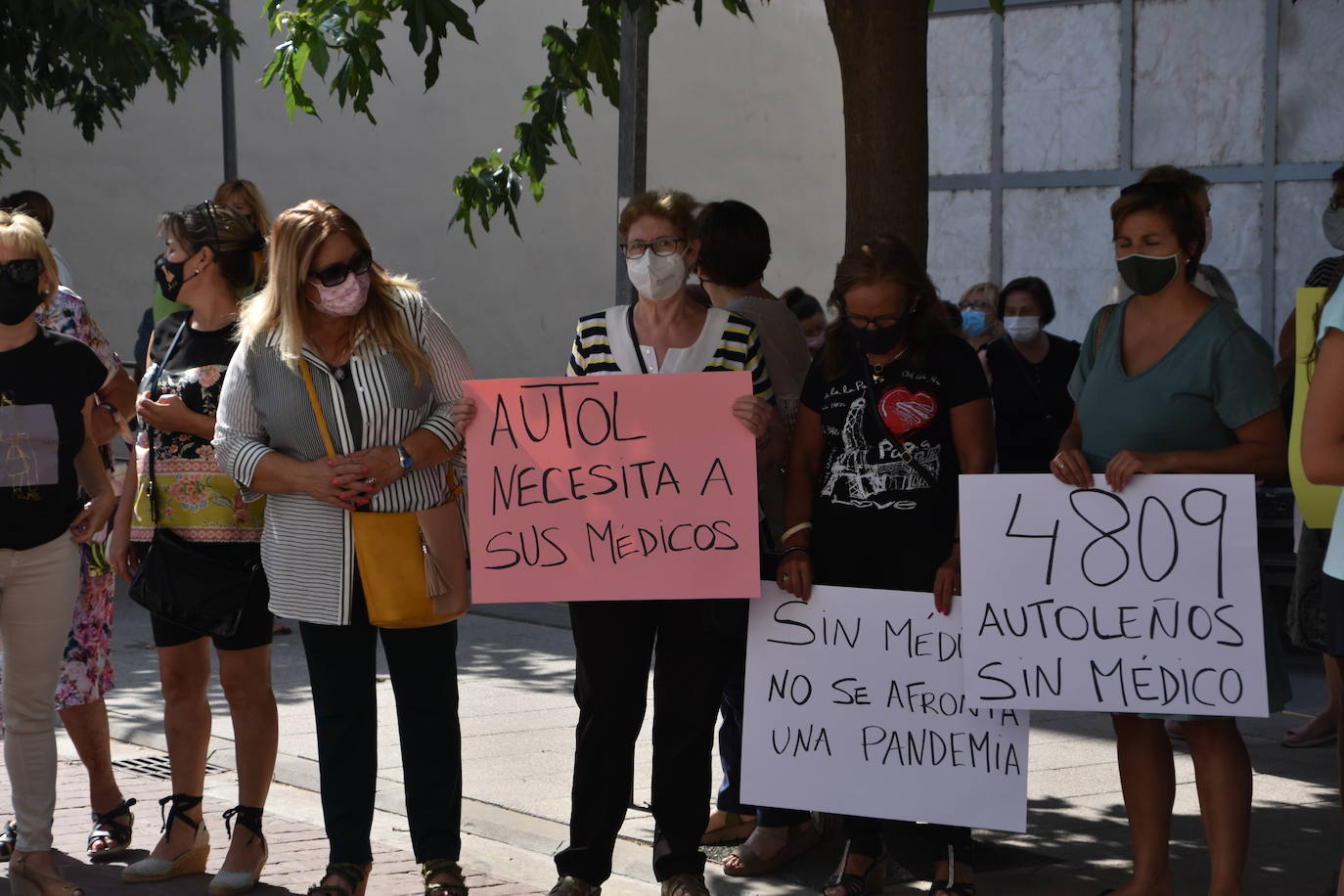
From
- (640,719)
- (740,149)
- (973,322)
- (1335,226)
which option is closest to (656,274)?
(640,719)

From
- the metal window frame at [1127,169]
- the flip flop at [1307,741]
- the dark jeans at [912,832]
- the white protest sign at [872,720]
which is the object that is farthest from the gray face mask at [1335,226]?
the metal window frame at [1127,169]

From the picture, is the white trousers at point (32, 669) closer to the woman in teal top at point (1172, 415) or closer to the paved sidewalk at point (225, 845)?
the paved sidewalk at point (225, 845)

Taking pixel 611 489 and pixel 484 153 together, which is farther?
pixel 484 153

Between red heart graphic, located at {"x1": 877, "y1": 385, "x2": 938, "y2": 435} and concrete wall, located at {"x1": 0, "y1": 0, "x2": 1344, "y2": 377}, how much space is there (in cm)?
864

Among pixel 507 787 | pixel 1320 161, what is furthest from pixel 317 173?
pixel 507 787

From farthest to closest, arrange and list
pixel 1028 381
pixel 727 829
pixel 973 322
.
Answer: pixel 973 322
pixel 1028 381
pixel 727 829

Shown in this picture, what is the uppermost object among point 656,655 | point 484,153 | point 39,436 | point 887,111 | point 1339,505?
point 484,153

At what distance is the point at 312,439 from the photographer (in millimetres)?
4961

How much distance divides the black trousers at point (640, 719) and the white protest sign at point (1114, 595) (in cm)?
76

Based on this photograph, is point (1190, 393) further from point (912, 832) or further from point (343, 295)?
point (343, 295)

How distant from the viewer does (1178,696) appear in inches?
182

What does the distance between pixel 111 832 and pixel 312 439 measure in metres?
1.83

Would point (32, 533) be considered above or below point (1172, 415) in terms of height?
below

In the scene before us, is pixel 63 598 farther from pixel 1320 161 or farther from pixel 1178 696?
pixel 1320 161
